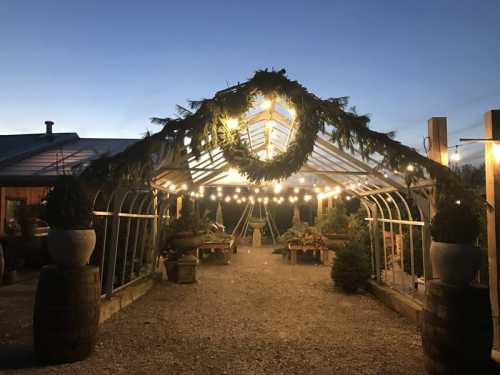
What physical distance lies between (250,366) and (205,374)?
472mm

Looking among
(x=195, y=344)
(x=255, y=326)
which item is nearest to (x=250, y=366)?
(x=195, y=344)

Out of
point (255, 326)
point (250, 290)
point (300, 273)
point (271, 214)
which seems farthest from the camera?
point (271, 214)

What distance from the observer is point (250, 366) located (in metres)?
3.63

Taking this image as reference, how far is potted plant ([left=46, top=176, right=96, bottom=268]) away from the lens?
3.74 meters

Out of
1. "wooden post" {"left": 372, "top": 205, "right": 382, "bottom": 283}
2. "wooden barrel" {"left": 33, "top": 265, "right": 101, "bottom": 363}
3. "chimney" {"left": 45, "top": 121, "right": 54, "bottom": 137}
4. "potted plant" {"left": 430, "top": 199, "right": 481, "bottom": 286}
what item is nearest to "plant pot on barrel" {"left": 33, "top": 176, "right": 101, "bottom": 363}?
"wooden barrel" {"left": 33, "top": 265, "right": 101, "bottom": 363}

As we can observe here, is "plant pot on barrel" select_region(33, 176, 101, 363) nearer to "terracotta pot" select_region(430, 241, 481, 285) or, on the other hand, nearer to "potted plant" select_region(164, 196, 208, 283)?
"terracotta pot" select_region(430, 241, 481, 285)

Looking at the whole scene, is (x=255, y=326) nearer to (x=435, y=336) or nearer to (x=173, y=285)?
(x=435, y=336)

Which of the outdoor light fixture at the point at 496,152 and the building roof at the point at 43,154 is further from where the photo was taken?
the building roof at the point at 43,154

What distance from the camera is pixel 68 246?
12.2 ft

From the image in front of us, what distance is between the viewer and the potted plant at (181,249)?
793 cm

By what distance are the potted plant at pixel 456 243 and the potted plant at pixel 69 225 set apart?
3648mm

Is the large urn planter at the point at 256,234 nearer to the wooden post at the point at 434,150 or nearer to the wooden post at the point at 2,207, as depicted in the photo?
the wooden post at the point at 2,207

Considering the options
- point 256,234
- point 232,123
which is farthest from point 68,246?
point 256,234

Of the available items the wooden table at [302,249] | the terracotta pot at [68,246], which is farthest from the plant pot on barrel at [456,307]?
the wooden table at [302,249]
